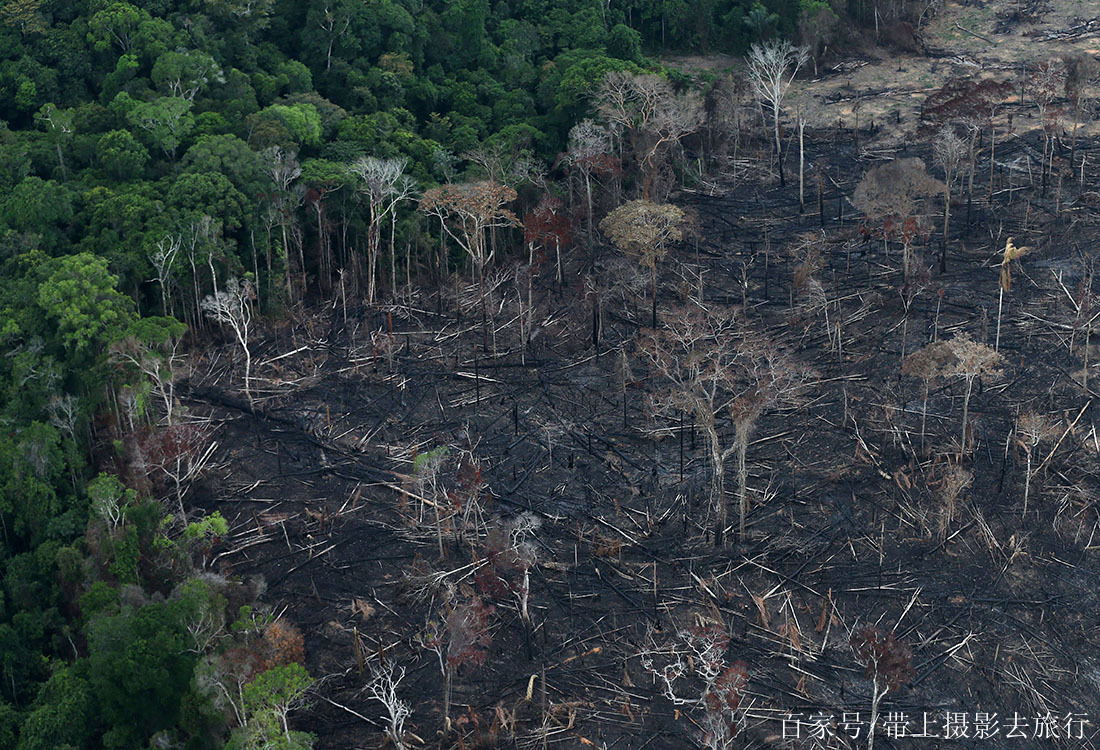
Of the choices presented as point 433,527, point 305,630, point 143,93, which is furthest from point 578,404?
point 143,93

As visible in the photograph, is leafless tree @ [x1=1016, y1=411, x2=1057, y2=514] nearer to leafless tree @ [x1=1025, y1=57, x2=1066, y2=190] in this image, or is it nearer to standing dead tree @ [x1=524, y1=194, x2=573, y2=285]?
leafless tree @ [x1=1025, y1=57, x2=1066, y2=190]

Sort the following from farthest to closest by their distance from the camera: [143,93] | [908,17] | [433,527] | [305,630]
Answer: [908,17] < [143,93] < [433,527] < [305,630]

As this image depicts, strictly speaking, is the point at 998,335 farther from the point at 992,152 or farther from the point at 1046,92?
the point at 1046,92

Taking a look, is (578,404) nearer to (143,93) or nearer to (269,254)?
(269,254)

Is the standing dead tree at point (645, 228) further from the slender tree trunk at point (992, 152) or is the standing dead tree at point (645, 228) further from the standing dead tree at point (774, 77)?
the slender tree trunk at point (992, 152)

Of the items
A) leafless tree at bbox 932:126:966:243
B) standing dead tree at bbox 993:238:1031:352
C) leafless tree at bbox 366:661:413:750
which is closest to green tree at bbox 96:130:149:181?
leafless tree at bbox 366:661:413:750
